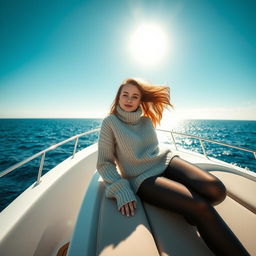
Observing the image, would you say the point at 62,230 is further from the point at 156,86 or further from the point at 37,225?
the point at 156,86

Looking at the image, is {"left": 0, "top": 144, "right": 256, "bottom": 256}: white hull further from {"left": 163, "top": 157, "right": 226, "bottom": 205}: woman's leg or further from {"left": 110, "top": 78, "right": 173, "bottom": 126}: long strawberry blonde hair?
{"left": 110, "top": 78, "right": 173, "bottom": 126}: long strawberry blonde hair

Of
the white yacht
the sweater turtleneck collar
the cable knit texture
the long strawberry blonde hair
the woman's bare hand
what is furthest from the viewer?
the long strawberry blonde hair

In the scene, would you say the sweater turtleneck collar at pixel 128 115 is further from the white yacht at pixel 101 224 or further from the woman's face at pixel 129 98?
the white yacht at pixel 101 224

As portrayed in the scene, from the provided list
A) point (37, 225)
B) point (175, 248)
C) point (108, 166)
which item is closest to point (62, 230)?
point (37, 225)

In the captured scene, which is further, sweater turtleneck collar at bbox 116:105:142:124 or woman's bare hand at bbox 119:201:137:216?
sweater turtleneck collar at bbox 116:105:142:124

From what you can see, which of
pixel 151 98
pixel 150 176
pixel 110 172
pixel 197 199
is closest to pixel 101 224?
pixel 110 172

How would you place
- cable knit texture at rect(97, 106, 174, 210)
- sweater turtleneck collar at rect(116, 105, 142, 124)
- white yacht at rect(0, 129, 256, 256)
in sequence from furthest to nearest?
sweater turtleneck collar at rect(116, 105, 142, 124)
cable knit texture at rect(97, 106, 174, 210)
white yacht at rect(0, 129, 256, 256)

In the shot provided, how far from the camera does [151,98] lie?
1.87 meters

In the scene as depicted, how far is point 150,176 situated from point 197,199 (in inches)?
14.0

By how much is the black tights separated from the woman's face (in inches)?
29.9

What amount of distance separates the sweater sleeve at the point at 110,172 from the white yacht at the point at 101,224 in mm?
83

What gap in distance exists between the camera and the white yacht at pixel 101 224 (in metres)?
0.72

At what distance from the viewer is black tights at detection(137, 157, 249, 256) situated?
2.51 ft

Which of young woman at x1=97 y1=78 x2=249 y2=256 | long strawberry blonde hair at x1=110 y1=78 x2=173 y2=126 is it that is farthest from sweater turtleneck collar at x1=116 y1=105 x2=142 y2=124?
long strawberry blonde hair at x1=110 y1=78 x2=173 y2=126
